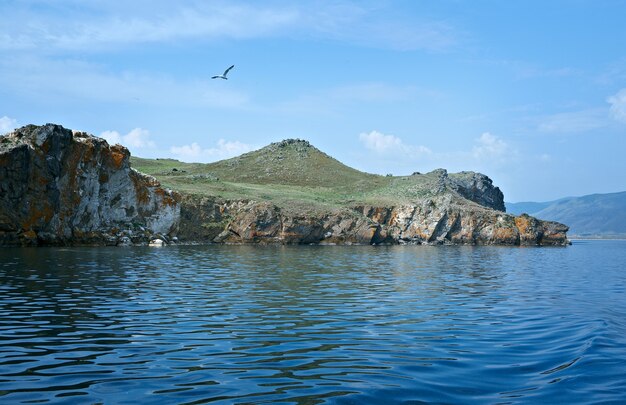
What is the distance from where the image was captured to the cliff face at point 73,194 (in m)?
55.5

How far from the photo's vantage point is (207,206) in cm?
9050

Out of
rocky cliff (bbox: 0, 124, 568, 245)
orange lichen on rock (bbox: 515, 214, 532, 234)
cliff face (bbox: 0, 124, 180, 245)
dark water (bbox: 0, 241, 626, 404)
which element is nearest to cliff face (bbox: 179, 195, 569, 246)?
orange lichen on rock (bbox: 515, 214, 532, 234)

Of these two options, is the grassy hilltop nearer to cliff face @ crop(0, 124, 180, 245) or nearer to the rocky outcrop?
cliff face @ crop(0, 124, 180, 245)

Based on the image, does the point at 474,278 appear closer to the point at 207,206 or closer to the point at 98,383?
the point at 98,383

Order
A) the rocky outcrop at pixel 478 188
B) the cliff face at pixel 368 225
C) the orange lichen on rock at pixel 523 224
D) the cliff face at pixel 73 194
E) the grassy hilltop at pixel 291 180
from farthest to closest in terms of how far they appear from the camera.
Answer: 1. the rocky outcrop at pixel 478 188
2. the orange lichen on rock at pixel 523 224
3. the grassy hilltop at pixel 291 180
4. the cliff face at pixel 368 225
5. the cliff face at pixel 73 194

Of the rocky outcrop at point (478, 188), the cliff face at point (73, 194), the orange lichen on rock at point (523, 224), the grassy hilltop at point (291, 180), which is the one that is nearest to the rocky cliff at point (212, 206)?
the cliff face at point (73, 194)

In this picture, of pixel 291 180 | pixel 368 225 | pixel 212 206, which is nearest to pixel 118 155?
pixel 212 206

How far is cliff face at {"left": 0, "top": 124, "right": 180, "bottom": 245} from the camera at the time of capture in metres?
55.5

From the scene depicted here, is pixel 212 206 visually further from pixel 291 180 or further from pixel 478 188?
pixel 478 188

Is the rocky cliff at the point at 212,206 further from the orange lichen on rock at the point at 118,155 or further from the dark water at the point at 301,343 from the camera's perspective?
the dark water at the point at 301,343

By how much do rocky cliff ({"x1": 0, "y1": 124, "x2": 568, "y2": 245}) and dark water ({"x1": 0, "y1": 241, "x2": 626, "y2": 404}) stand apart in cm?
3180

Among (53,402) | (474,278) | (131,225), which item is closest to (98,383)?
(53,402)

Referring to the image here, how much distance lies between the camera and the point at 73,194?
209ft

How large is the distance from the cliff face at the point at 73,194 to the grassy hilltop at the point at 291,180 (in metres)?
17.8
